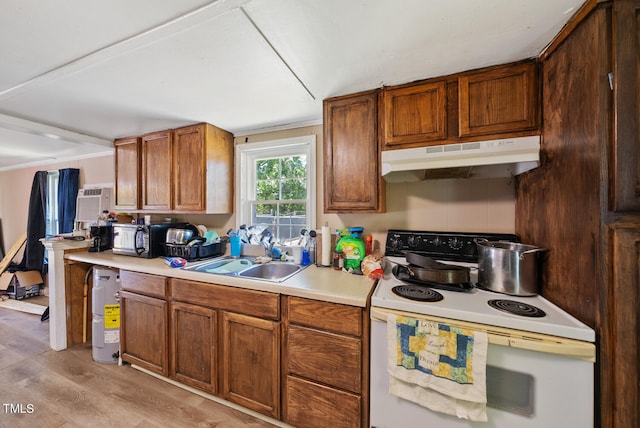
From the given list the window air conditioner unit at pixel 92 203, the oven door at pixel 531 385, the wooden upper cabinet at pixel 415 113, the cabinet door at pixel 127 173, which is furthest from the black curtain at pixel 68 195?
the oven door at pixel 531 385

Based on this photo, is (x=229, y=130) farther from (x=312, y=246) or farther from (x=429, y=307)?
(x=429, y=307)

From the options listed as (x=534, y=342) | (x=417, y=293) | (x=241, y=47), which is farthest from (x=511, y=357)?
(x=241, y=47)

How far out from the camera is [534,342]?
2.86ft

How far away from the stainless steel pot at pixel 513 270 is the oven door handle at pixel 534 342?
1.05ft

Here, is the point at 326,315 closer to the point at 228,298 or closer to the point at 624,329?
the point at 228,298

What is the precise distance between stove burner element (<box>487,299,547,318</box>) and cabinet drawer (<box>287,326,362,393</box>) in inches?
25.9

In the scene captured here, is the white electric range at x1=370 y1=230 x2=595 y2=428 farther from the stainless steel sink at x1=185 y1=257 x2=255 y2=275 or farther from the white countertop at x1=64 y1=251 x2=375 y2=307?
the stainless steel sink at x1=185 y1=257 x2=255 y2=275

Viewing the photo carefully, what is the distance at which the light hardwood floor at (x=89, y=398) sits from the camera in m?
1.47

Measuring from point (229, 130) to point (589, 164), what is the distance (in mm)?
2467

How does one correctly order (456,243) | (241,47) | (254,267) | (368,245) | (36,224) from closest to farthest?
(241,47), (456,243), (368,245), (254,267), (36,224)

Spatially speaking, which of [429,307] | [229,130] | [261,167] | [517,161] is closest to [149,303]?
[261,167]

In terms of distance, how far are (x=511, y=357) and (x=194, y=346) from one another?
1835 millimetres

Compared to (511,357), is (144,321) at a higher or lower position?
lower

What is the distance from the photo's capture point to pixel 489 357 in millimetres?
948
